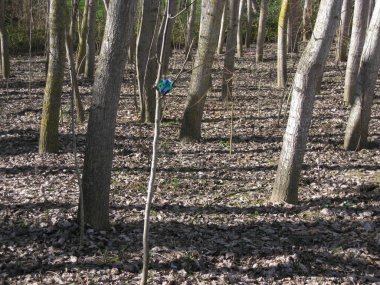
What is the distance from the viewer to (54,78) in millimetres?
7984

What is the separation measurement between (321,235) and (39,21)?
20532mm

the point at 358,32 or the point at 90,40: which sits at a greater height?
the point at 358,32

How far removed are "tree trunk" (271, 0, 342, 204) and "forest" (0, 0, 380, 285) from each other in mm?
16

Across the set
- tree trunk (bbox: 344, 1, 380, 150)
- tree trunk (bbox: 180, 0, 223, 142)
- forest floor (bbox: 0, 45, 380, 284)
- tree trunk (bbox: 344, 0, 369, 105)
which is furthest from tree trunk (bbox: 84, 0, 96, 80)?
tree trunk (bbox: 344, 1, 380, 150)

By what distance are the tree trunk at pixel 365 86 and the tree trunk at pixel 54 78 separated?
4.99 metres

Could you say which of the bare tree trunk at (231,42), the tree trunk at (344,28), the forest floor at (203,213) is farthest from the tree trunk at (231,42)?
the tree trunk at (344,28)

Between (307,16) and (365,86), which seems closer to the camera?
(365,86)

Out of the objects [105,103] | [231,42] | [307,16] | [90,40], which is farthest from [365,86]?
[307,16]

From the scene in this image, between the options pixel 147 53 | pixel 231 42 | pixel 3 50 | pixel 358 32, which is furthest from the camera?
pixel 3 50

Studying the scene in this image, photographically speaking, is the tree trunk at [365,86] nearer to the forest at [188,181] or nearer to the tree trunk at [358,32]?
the forest at [188,181]

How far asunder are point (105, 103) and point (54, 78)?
351cm

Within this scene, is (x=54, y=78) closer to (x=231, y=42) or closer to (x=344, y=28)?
(x=231, y=42)

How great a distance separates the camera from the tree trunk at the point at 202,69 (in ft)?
27.4

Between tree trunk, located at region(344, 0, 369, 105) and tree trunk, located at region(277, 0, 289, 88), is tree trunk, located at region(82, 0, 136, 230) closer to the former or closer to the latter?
tree trunk, located at region(344, 0, 369, 105)
